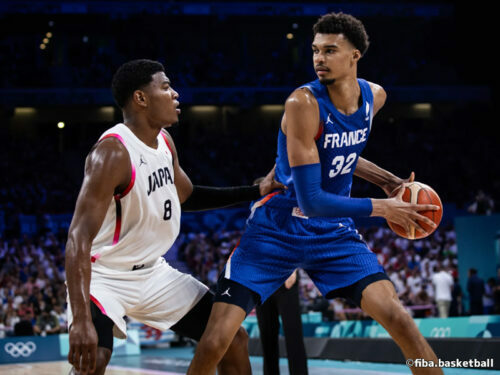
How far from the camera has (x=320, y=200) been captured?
393 cm

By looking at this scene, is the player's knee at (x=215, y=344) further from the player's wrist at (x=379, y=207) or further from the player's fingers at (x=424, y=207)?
the player's fingers at (x=424, y=207)

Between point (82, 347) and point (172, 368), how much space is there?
6.71 m

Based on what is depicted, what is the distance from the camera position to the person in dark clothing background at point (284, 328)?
616cm

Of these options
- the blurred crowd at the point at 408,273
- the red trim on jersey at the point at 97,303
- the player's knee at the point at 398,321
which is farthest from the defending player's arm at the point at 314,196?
the blurred crowd at the point at 408,273

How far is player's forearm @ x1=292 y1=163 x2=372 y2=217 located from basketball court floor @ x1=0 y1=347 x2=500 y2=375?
13.0 feet

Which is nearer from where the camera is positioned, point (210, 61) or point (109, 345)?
point (109, 345)

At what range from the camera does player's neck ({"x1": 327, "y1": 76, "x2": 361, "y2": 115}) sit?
4.18m

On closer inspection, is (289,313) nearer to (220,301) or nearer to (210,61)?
(220,301)

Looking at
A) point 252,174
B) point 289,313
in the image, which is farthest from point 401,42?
point 289,313

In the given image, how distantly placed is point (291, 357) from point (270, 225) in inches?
97.4

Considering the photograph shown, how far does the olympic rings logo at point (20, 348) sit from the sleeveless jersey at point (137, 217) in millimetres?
9247

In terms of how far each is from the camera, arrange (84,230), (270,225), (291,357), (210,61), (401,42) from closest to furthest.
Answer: (84,230) < (270,225) < (291,357) < (210,61) < (401,42)

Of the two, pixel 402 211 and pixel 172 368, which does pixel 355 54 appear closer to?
pixel 402 211

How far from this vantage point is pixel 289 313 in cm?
645
